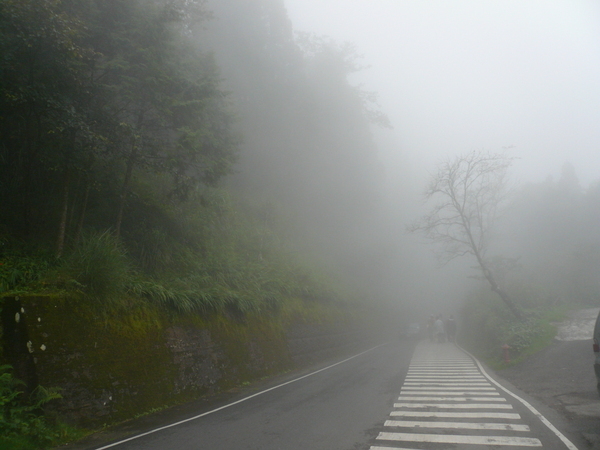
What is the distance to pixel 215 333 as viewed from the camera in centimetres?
1246

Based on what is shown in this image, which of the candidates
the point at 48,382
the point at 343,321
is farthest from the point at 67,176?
the point at 343,321

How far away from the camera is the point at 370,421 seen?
24.6 feet

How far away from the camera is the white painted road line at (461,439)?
5.95m

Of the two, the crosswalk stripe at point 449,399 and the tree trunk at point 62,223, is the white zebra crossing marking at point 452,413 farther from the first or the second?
the tree trunk at point 62,223

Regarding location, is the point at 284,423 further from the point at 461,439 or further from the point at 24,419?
the point at 24,419

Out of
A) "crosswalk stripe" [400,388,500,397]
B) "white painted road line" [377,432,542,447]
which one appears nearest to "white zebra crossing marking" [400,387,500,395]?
"crosswalk stripe" [400,388,500,397]

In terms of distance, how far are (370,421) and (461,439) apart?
1.77 m

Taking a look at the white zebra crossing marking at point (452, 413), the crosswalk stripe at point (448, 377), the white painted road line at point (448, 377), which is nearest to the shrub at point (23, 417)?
the white zebra crossing marking at point (452, 413)

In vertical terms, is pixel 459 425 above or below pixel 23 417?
below

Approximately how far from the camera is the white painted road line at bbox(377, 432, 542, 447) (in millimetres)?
5949

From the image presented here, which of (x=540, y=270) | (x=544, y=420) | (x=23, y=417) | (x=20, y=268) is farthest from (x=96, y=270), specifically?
(x=540, y=270)

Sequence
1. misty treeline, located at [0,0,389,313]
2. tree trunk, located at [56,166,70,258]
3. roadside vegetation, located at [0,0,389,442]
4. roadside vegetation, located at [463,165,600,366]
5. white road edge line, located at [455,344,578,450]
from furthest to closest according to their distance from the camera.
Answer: roadside vegetation, located at [463,165,600,366] < tree trunk, located at [56,166,70,258] < misty treeline, located at [0,0,389,313] < roadside vegetation, located at [0,0,389,442] < white road edge line, located at [455,344,578,450]

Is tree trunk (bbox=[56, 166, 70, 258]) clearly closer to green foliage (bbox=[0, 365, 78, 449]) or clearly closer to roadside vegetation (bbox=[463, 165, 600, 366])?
green foliage (bbox=[0, 365, 78, 449])

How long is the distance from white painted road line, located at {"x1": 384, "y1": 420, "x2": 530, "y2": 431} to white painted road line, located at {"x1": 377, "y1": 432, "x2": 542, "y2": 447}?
530 mm
